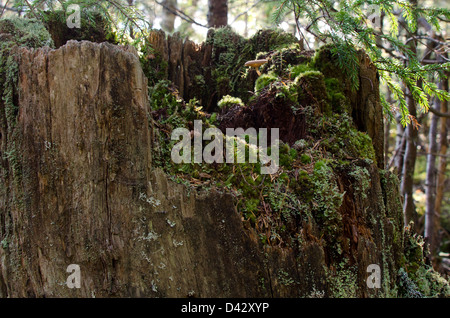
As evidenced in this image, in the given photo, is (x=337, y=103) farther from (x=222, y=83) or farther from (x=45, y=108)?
(x=45, y=108)

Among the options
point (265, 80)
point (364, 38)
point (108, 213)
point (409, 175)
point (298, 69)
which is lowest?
point (108, 213)

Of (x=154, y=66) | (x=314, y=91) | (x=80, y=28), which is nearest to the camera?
(x=314, y=91)

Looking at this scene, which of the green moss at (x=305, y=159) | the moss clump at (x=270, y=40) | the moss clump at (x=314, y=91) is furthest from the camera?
the moss clump at (x=270, y=40)

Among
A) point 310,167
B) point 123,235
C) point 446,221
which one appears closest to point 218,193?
point 123,235

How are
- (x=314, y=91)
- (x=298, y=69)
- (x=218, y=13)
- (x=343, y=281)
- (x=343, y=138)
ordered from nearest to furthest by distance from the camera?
1. (x=343, y=281)
2. (x=343, y=138)
3. (x=314, y=91)
4. (x=298, y=69)
5. (x=218, y=13)

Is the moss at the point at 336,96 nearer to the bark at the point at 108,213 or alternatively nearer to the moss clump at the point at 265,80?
the moss clump at the point at 265,80

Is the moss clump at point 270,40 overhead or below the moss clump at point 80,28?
overhead

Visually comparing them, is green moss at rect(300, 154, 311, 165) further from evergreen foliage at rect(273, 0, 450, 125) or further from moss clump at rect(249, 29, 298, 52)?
moss clump at rect(249, 29, 298, 52)

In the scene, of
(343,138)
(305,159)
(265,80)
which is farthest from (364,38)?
(305,159)

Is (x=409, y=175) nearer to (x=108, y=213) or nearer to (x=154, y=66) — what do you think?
(x=154, y=66)

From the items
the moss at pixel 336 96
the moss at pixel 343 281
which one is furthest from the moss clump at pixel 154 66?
the moss at pixel 343 281

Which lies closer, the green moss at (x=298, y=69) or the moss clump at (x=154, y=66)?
the green moss at (x=298, y=69)

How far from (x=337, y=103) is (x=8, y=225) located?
321 centimetres

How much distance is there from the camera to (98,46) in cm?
244
